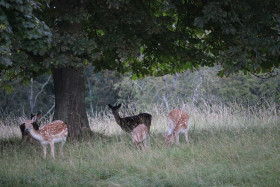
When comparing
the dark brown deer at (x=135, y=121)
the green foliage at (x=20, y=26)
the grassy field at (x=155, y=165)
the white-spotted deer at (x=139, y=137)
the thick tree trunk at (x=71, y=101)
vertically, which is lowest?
the grassy field at (x=155, y=165)

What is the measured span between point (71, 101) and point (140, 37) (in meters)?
2.83

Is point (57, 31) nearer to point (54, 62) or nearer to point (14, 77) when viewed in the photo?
point (54, 62)

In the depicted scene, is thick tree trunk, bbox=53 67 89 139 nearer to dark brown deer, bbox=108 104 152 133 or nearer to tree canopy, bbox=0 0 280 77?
tree canopy, bbox=0 0 280 77

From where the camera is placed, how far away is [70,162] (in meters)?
9.23

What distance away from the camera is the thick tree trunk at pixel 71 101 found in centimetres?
1257

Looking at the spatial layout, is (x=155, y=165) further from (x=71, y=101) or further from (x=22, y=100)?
(x=22, y=100)

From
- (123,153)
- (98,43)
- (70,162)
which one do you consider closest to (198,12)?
(98,43)

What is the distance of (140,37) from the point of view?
11.8m

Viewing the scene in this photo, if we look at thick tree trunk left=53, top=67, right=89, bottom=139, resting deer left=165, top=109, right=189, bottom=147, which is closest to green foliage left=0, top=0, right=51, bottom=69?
resting deer left=165, top=109, right=189, bottom=147

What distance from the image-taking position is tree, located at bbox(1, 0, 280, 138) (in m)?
9.98

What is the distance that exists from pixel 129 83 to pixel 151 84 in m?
1.61

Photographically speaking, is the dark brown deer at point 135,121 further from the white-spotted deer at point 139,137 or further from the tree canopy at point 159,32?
the white-spotted deer at point 139,137

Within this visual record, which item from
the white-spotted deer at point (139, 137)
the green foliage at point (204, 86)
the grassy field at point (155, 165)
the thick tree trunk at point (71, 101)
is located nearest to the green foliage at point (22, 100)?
the green foliage at point (204, 86)

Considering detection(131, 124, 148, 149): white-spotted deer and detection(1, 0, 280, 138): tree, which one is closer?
detection(1, 0, 280, 138): tree
